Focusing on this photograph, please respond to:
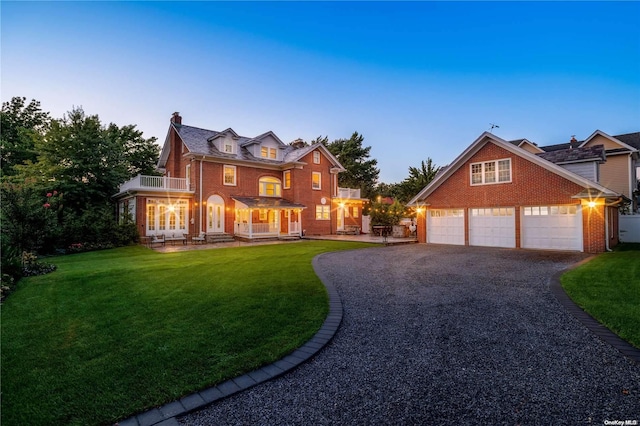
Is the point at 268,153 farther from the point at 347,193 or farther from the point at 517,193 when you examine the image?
the point at 517,193

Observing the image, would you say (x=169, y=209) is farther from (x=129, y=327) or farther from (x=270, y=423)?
(x=270, y=423)

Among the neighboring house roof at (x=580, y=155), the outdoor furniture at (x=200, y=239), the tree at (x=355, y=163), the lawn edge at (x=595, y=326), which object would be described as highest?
the tree at (x=355, y=163)

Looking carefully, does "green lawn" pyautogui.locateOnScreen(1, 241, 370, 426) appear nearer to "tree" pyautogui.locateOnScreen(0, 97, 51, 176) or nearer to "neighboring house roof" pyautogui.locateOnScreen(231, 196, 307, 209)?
"neighboring house roof" pyautogui.locateOnScreen(231, 196, 307, 209)

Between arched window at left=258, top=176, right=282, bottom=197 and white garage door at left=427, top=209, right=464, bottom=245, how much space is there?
509 inches

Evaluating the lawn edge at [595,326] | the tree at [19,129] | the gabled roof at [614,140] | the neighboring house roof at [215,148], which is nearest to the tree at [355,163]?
the neighboring house roof at [215,148]

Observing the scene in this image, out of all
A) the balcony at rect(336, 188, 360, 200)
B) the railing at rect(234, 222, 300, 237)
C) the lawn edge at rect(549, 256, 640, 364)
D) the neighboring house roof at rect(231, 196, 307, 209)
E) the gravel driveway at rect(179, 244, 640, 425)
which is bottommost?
the gravel driveway at rect(179, 244, 640, 425)

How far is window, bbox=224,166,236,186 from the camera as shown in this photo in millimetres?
23138

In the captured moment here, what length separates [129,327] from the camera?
490 centimetres

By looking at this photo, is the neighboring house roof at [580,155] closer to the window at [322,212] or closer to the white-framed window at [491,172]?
the white-framed window at [491,172]

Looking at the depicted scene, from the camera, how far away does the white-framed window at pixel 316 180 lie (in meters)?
27.1

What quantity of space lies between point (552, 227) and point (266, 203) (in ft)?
58.5

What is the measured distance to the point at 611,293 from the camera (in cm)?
658

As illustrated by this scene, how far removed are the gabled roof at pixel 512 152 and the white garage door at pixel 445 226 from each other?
1.48 m

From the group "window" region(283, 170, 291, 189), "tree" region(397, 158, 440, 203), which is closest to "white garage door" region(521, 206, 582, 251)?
"tree" region(397, 158, 440, 203)
